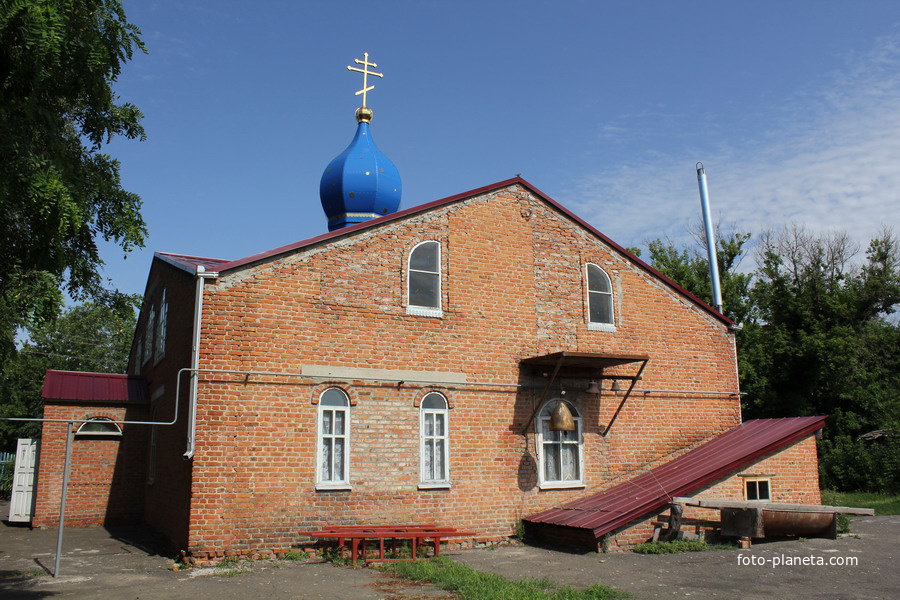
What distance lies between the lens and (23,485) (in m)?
17.3

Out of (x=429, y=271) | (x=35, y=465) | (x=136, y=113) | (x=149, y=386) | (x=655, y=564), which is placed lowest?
(x=655, y=564)

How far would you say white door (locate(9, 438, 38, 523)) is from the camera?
55.9 feet

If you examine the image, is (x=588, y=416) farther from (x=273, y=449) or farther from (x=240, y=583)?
(x=240, y=583)

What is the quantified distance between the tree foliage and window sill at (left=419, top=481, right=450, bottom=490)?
19222 millimetres

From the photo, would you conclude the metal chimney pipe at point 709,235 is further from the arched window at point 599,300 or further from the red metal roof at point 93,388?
the red metal roof at point 93,388

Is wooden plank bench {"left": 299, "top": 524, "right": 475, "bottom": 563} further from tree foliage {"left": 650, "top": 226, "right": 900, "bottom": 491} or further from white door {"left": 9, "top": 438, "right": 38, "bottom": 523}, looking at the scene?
tree foliage {"left": 650, "top": 226, "right": 900, "bottom": 491}

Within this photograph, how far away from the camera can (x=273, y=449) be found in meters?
12.0

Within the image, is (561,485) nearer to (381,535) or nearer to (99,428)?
(381,535)

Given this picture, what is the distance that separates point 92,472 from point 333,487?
26.0 feet

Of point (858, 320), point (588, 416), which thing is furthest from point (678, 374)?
point (858, 320)

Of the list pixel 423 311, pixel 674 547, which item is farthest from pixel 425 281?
pixel 674 547

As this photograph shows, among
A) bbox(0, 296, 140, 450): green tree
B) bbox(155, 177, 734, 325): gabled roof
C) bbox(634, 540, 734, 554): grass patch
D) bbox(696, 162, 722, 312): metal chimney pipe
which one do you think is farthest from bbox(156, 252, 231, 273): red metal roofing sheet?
bbox(0, 296, 140, 450): green tree

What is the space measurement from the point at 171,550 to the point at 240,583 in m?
2.95

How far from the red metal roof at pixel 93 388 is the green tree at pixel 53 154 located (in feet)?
26.9
